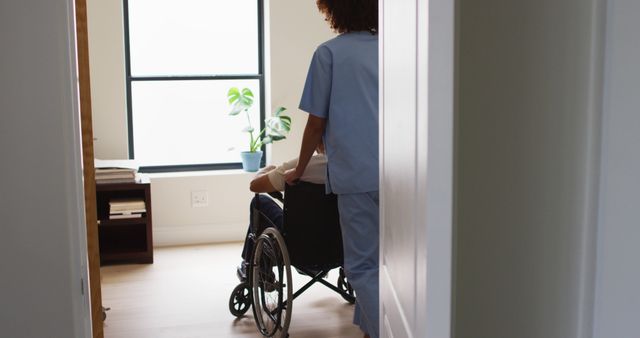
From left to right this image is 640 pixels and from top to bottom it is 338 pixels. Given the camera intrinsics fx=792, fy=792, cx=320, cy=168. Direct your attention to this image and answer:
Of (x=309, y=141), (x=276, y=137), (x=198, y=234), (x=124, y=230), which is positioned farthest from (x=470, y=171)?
(x=198, y=234)

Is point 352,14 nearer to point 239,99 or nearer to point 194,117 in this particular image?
point 239,99

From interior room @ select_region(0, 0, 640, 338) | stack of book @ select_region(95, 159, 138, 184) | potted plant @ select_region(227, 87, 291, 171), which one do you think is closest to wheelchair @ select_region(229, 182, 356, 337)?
interior room @ select_region(0, 0, 640, 338)

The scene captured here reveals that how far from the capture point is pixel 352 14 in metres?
2.88

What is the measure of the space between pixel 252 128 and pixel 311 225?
2171 mm

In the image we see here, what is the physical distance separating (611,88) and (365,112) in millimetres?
1599

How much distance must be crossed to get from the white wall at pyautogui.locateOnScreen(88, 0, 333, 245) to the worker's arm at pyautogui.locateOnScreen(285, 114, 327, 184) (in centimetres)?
214

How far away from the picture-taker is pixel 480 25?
4.66 ft

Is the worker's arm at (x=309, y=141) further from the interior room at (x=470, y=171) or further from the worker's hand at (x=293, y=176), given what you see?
the interior room at (x=470, y=171)

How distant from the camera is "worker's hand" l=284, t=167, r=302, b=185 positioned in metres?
3.12

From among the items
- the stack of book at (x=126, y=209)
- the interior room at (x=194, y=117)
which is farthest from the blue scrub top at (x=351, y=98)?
the stack of book at (x=126, y=209)

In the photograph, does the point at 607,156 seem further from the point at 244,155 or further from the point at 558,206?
the point at 244,155

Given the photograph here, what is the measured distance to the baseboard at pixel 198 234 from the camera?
204 inches

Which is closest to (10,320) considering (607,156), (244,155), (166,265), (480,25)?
(480,25)

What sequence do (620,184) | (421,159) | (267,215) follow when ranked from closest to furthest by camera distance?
(421,159), (620,184), (267,215)
